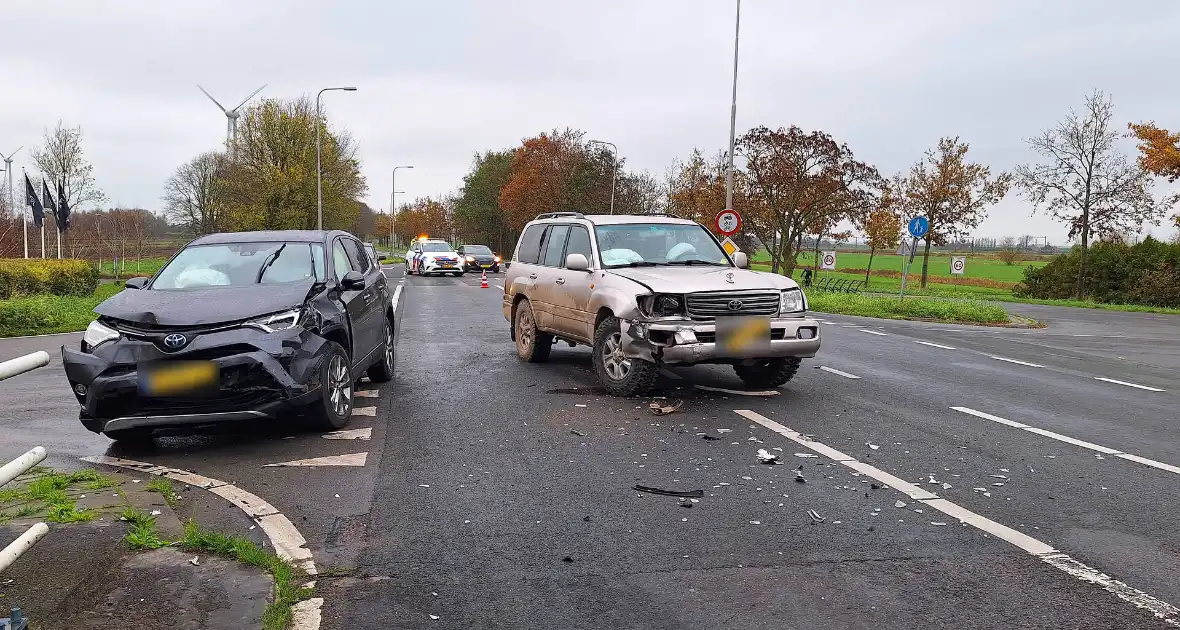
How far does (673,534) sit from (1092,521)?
228 centimetres

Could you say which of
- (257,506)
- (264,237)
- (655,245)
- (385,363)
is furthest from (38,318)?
(257,506)

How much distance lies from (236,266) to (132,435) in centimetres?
158

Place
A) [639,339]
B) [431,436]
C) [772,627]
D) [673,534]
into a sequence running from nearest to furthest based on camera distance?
1. [772,627]
2. [673,534]
3. [431,436]
4. [639,339]

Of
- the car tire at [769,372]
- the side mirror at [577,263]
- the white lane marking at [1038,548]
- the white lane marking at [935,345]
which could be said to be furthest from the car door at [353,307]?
the white lane marking at [935,345]

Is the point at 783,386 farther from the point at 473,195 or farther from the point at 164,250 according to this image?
the point at 473,195

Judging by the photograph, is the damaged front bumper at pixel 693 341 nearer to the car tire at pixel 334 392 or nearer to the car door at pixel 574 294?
the car door at pixel 574 294

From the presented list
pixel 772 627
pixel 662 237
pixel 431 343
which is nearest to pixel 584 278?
pixel 662 237

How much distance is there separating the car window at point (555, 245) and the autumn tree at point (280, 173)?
43.3 meters

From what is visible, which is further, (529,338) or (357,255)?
(529,338)

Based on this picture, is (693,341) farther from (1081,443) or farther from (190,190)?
(190,190)

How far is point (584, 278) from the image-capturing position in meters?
9.09

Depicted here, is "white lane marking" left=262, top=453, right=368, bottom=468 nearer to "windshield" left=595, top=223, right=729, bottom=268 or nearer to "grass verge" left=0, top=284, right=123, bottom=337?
"windshield" left=595, top=223, right=729, bottom=268

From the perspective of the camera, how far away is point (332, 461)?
5.95m

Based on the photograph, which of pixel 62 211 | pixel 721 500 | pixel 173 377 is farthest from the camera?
A: pixel 62 211
